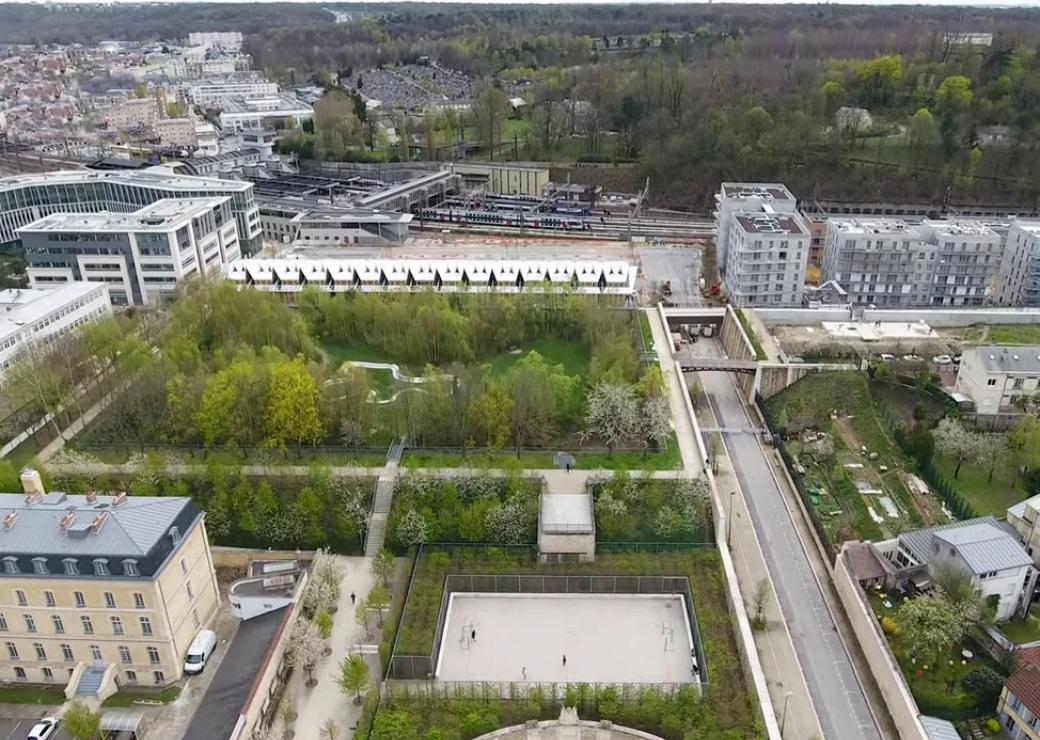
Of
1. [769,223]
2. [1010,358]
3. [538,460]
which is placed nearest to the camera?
[538,460]

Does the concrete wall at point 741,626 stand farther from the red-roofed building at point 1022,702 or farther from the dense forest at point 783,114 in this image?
the dense forest at point 783,114

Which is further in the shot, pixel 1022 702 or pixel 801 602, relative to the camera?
pixel 801 602

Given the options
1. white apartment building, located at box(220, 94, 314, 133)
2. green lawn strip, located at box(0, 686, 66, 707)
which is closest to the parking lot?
green lawn strip, located at box(0, 686, 66, 707)

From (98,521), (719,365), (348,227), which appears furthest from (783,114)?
(98,521)

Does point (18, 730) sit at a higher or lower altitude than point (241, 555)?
lower

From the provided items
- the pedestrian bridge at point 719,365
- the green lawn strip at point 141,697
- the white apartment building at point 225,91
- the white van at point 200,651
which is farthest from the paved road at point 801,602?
the white apartment building at point 225,91

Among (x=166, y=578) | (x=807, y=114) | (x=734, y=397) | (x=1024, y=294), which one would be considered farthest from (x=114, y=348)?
(x=807, y=114)

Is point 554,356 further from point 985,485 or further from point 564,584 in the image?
point 985,485
